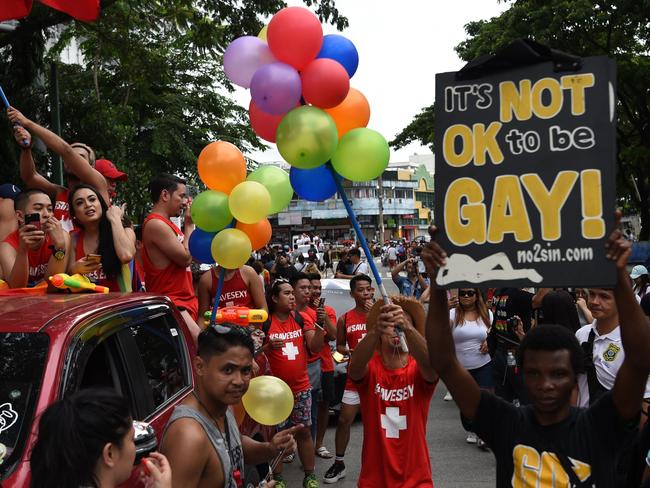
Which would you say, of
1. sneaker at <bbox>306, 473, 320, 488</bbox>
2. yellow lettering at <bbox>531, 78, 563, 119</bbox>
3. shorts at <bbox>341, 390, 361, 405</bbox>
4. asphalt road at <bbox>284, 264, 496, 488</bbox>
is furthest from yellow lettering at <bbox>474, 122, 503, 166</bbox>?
asphalt road at <bbox>284, 264, 496, 488</bbox>

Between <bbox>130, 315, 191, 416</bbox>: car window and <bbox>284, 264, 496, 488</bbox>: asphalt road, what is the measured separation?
3060 millimetres

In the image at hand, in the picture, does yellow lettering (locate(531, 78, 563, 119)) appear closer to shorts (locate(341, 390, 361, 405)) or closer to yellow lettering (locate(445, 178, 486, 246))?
yellow lettering (locate(445, 178, 486, 246))

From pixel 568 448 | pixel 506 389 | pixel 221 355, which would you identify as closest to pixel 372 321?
pixel 221 355

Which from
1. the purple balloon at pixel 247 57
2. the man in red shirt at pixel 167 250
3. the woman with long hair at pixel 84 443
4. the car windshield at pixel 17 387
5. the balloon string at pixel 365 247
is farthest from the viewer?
the man in red shirt at pixel 167 250

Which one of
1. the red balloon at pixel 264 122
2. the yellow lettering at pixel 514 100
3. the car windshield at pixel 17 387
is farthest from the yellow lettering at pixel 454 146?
the red balloon at pixel 264 122

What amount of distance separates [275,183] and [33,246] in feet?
5.64

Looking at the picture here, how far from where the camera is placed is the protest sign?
2.51 meters

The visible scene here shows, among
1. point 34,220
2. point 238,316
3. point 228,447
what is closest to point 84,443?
point 228,447

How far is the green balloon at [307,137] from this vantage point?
418 centimetres

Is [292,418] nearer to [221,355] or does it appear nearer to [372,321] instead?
[372,321]

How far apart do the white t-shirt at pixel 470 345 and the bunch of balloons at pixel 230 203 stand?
3.14 meters

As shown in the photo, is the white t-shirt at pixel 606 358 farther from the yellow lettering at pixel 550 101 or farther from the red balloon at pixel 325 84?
the yellow lettering at pixel 550 101

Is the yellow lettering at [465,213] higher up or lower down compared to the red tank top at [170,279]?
higher up

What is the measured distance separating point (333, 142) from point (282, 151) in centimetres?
30
